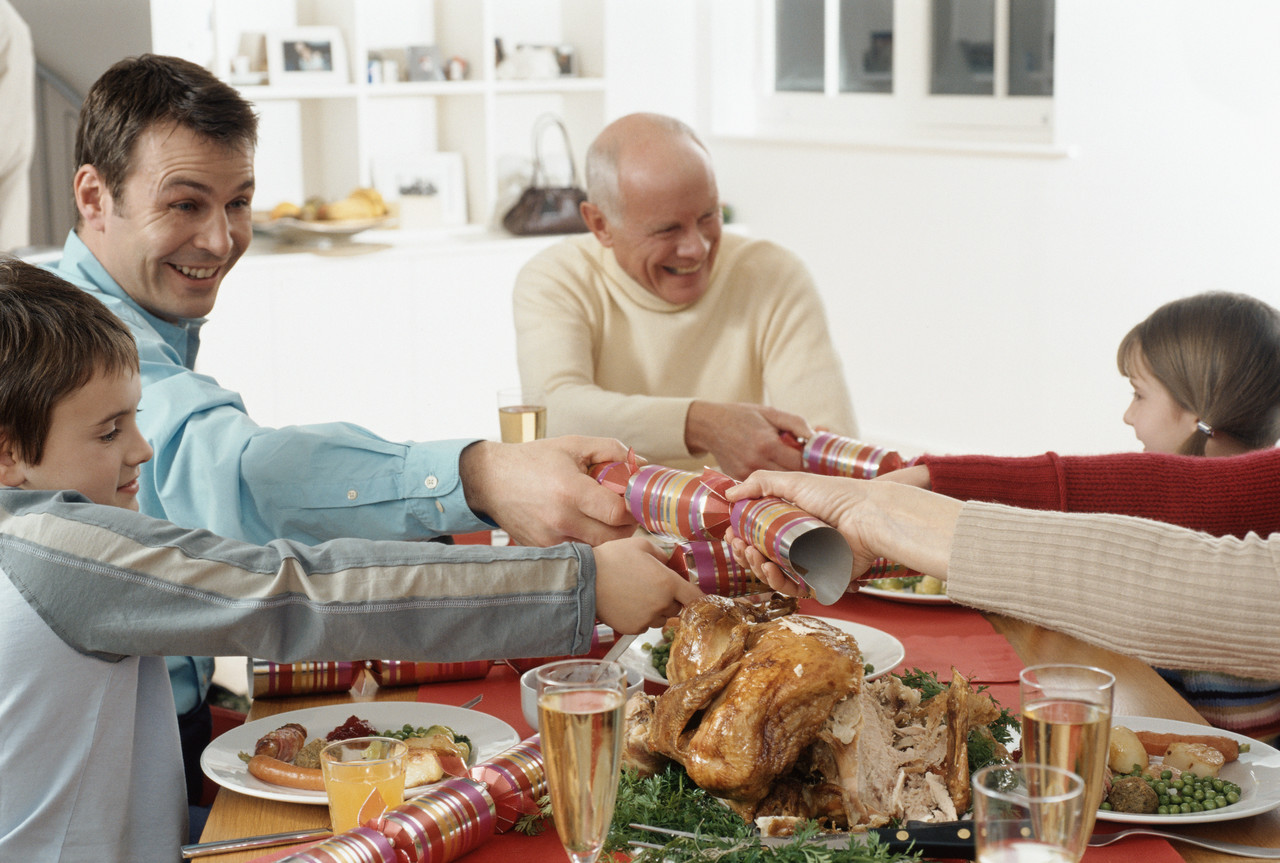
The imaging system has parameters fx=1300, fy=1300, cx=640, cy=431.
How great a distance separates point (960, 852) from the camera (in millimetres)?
1048

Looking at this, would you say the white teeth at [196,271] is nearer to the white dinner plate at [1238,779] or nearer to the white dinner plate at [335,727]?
the white dinner plate at [335,727]

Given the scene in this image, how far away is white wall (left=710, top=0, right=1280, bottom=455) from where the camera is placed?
3855 millimetres

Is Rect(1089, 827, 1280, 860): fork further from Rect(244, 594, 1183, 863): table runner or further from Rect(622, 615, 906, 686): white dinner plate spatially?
Rect(622, 615, 906, 686): white dinner plate

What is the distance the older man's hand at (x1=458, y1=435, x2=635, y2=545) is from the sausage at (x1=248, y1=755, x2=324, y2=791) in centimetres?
44

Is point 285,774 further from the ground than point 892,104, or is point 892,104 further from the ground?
point 892,104

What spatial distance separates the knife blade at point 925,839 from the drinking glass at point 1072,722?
0.37 ft

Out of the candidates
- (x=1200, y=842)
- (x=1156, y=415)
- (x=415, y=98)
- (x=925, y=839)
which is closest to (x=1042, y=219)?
(x=1156, y=415)

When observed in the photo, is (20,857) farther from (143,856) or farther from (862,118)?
(862,118)

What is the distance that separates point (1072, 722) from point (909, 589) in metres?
0.90

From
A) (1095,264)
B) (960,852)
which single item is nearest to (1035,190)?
(1095,264)

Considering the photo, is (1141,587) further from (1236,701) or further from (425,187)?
(425,187)

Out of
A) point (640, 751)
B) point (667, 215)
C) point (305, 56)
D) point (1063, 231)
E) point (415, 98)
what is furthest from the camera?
point (415, 98)

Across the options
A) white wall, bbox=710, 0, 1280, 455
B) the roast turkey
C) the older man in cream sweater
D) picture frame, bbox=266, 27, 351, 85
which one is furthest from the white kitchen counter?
the roast turkey

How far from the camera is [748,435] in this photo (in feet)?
6.90
